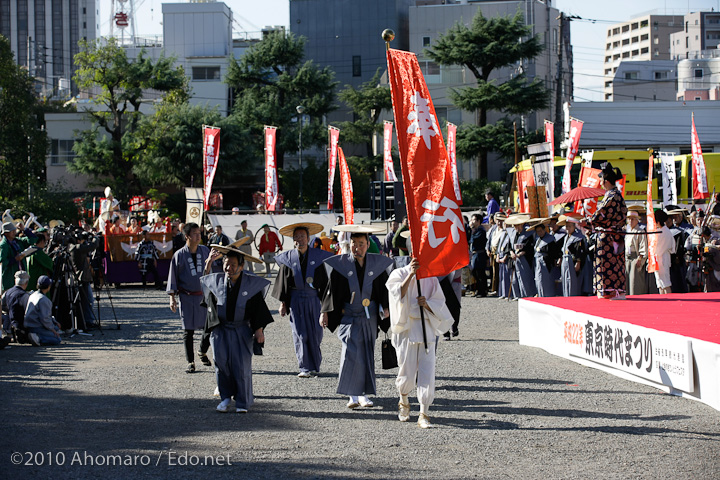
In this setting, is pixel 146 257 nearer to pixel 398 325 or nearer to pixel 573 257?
pixel 573 257

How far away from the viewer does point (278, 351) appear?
36.9ft

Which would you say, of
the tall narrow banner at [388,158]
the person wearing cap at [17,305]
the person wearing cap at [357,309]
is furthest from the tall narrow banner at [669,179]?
the person wearing cap at [17,305]

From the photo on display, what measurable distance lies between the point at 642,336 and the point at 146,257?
15886 millimetres

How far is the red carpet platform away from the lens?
728 centimetres

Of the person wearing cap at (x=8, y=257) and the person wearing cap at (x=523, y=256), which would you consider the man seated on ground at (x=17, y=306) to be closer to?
the person wearing cap at (x=8, y=257)

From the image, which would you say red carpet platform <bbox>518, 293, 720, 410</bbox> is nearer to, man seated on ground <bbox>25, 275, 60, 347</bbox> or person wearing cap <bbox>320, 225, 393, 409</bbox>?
person wearing cap <bbox>320, 225, 393, 409</bbox>

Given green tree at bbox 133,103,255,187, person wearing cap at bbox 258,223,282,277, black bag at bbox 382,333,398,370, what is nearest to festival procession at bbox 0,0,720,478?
black bag at bbox 382,333,398,370

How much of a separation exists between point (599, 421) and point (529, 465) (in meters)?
1.51

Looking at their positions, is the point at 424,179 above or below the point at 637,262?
above

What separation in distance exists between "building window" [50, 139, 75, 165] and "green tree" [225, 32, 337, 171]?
1298 cm

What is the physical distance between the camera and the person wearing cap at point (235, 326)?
743 cm

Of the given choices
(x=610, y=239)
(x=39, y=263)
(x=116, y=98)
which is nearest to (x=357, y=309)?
(x=610, y=239)

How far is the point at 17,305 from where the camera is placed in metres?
11.7

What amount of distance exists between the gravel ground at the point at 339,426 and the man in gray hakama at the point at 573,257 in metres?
4.06
